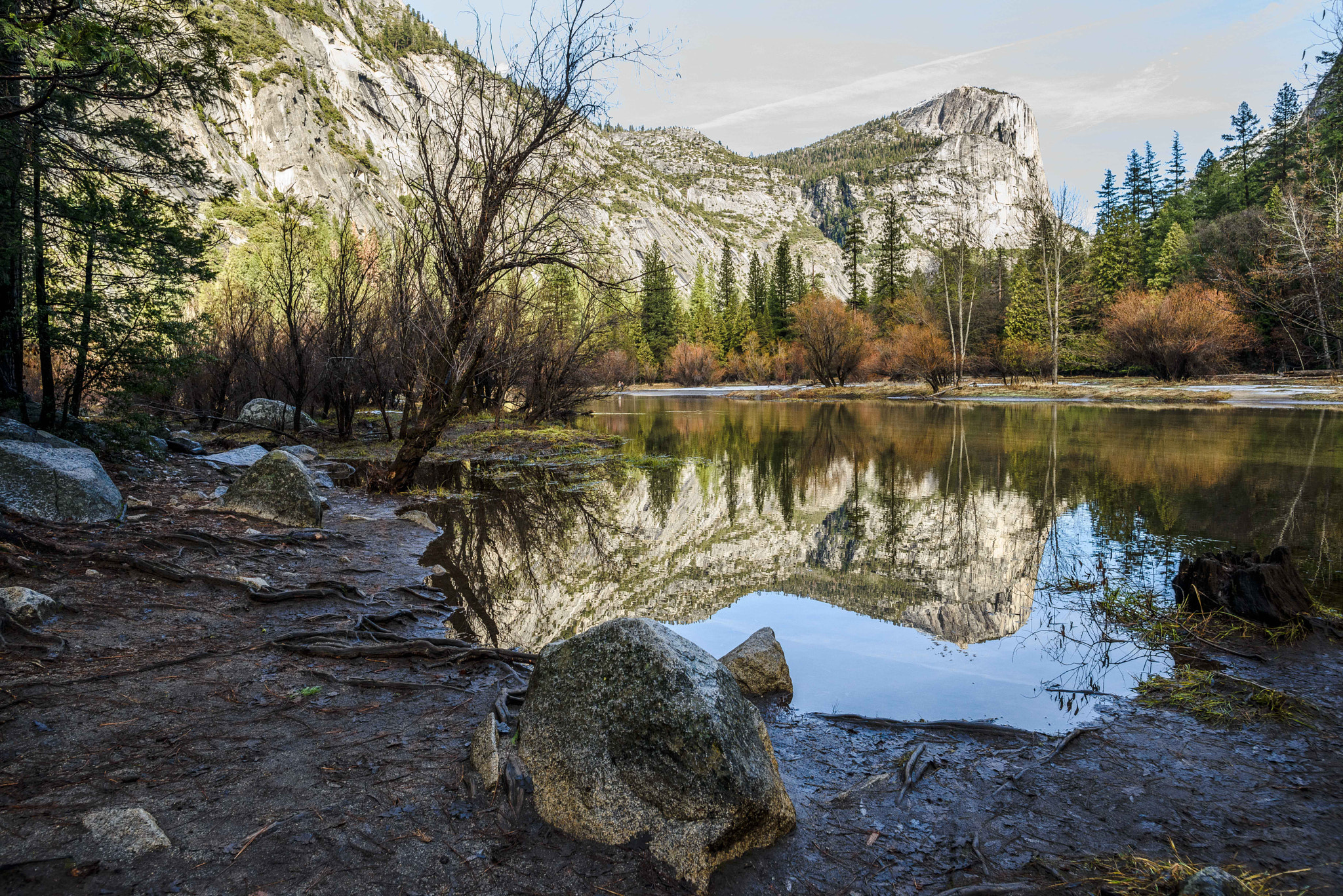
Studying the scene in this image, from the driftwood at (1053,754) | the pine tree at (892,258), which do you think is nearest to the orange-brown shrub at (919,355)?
the pine tree at (892,258)

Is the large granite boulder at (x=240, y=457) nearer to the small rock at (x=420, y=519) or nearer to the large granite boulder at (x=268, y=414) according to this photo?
the small rock at (x=420, y=519)

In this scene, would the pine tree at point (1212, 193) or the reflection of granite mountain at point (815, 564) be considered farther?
the pine tree at point (1212, 193)

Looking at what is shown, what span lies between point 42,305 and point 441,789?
1018 centimetres

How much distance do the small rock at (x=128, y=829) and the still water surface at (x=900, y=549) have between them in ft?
10.3

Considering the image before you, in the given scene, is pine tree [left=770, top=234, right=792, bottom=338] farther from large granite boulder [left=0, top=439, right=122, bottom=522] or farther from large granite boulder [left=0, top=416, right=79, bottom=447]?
large granite boulder [left=0, top=439, right=122, bottom=522]

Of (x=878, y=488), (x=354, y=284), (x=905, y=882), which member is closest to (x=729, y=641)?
(x=905, y=882)

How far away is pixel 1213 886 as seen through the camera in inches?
87.7

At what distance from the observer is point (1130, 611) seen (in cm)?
595

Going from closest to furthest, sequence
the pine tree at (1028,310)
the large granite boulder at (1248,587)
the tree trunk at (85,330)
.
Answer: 1. the large granite boulder at (1248,587)
2. the tree trunk at (85,330)
3. the pine tree at (1028,310)

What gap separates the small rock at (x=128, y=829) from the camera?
248 centimetres

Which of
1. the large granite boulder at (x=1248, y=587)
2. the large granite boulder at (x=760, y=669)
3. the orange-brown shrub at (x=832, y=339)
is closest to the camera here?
the large granite boulder at (x=760, y=669)

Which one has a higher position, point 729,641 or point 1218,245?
point 1218,245

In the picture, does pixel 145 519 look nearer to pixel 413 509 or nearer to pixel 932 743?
pixel 413 509

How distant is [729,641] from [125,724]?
4200 millimetres
